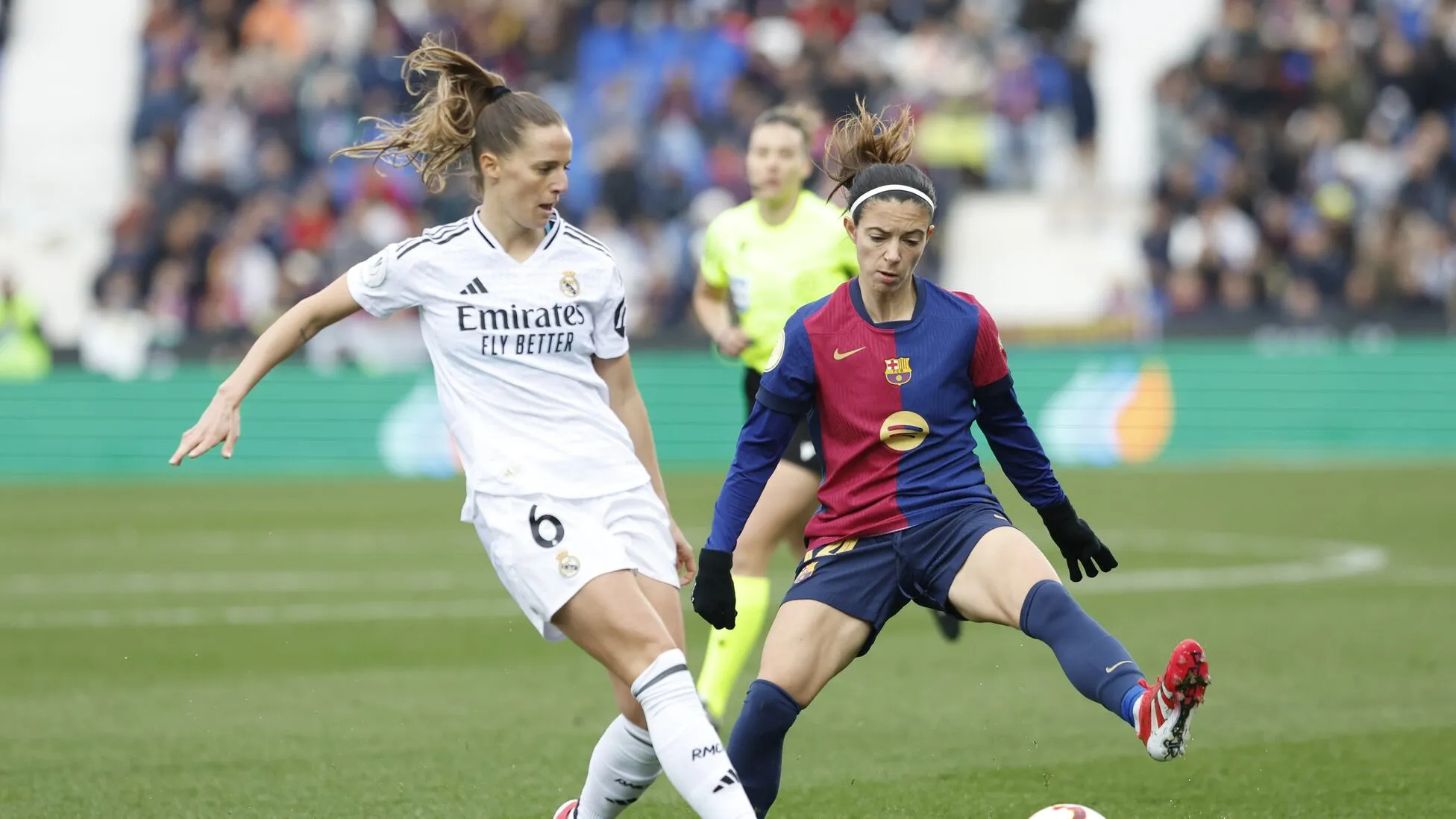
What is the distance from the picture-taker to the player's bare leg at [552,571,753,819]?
17.4 ft

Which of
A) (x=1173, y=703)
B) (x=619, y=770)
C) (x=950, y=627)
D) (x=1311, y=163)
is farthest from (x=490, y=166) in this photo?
(x=1311, y=163)

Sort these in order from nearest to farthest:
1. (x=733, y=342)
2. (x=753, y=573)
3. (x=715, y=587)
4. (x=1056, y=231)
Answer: (x=715, y=587) → (x=753, y=573) → (x=733, y=342) → (x=1056, y=231)

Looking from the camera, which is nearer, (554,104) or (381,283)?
(381,283)

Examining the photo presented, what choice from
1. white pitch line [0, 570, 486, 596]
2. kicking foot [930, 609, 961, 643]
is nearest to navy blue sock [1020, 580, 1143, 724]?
kicking foot [930, 609, 961, 643]

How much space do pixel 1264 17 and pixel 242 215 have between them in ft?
44.4

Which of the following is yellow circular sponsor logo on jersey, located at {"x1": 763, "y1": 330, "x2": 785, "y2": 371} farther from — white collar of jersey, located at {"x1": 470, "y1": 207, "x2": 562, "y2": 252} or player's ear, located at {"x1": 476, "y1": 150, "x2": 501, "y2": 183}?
player's ear, located at {"x1": 476, "y1": 150, "x2": 501, "y2": 183}

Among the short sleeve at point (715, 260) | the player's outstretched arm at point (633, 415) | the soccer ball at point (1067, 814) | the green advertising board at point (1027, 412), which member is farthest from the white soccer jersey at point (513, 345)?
the green advertising board at point (1027, 412)

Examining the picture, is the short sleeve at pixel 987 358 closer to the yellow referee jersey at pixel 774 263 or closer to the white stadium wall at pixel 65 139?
the yellow referee jersey at pixel 774 263

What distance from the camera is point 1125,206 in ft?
82.8

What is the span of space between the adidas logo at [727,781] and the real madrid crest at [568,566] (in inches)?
27.1

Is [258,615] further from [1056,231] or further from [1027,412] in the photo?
[1056,231]

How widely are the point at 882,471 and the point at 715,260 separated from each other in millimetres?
4070

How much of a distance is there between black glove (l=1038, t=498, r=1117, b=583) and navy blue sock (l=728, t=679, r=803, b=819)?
95cm

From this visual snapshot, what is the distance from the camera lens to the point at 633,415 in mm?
6055
